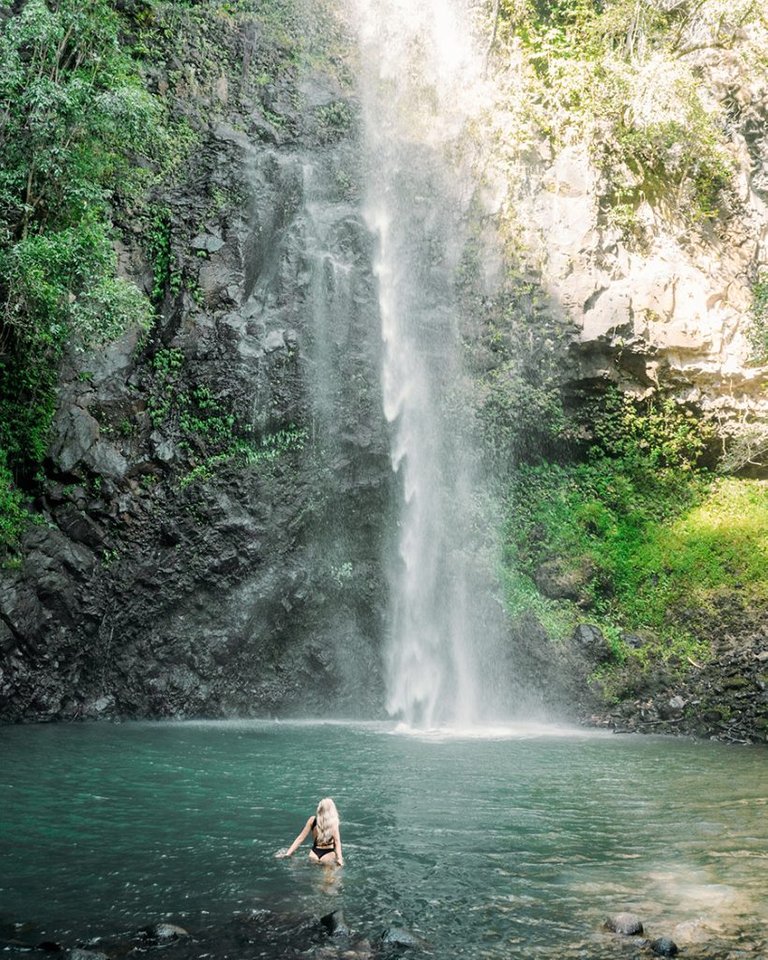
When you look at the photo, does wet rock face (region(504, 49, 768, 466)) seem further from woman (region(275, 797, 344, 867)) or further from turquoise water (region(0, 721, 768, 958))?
woman (region(275, 797, 344, 867))

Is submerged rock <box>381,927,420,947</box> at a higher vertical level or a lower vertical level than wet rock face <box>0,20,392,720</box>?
lower

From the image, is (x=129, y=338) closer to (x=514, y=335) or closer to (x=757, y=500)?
(x=514, y=335)

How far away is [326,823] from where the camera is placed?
7.70 metres

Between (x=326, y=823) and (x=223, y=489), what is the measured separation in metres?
11.4

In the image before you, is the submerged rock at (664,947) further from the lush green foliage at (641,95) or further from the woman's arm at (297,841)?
the lush green foliage at (641,95)

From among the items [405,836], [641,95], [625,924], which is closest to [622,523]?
[641,95]

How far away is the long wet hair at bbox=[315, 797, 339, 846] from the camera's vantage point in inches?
302

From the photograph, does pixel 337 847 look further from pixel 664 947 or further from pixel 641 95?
pixel 641 95

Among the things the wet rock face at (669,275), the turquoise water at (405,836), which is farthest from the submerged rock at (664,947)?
the wet rock face at (669,275)

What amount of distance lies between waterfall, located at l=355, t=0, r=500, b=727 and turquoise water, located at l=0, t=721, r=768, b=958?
13.2ft

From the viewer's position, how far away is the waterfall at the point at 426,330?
Result: 731 inches

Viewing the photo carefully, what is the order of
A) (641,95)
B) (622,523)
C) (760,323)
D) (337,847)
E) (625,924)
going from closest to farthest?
(625,924), (337,847), (760,323), (622,523), (641,95)

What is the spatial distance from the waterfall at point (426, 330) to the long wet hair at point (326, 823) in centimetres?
995

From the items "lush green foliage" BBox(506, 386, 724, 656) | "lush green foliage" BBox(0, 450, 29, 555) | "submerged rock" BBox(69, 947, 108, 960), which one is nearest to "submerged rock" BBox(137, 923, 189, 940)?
"submerged rock" BBox(69, 947, 108, 960)
